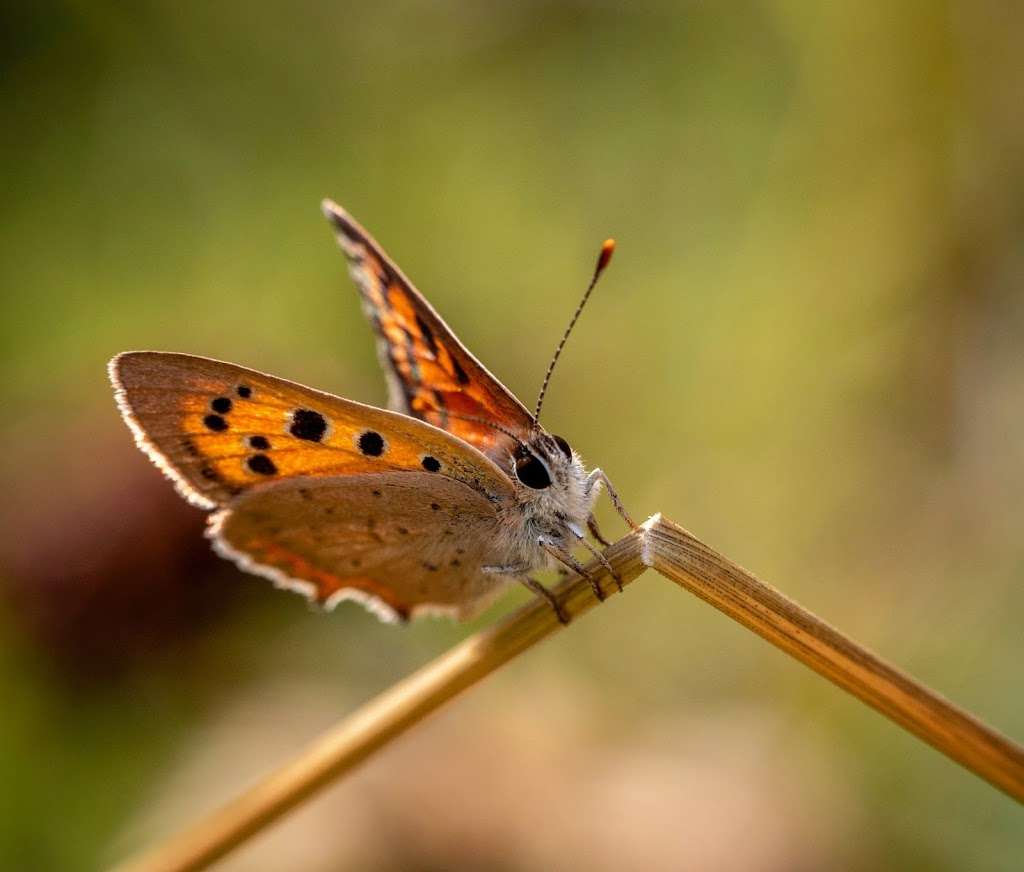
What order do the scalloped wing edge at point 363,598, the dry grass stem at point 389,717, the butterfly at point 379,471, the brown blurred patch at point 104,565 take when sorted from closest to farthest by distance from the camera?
1. the dry grass stem at point 389,717
2. the butterfly at point 379,471
3. the scalloped wing edge at point 363,598
4. the brown blurred patch at point 104,565

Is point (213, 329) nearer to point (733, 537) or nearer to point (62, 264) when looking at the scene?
point (62, 264)

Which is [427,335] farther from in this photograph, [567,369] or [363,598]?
[567,369]

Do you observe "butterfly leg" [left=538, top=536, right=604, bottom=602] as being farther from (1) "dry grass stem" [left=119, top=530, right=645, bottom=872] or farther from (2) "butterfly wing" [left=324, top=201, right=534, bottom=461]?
(2) "butterfly wing" [left=324, top=201, right=534, bottom=461]

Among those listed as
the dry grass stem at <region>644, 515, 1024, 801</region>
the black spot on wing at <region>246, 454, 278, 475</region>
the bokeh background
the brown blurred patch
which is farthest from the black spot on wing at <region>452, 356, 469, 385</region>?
the brown blurred patch

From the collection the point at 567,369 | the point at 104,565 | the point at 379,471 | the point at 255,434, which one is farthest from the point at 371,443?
the point at 567,369

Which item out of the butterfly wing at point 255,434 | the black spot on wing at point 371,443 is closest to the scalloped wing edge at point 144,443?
the butterfly wing at point 255,434

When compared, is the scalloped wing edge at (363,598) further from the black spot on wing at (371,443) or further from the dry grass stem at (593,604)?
the dry grass stem at (593,604)
